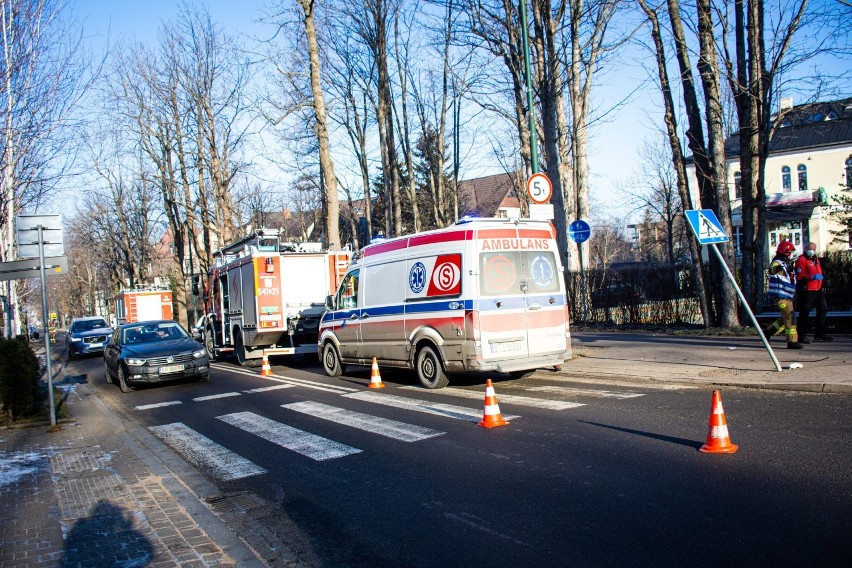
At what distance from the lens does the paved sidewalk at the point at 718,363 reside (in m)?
9.84

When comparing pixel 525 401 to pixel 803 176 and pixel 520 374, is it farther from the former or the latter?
pixel 803 176

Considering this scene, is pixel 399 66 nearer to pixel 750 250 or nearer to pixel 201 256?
pixel 201 256

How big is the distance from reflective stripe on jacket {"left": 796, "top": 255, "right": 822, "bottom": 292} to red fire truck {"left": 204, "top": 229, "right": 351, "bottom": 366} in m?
10.1

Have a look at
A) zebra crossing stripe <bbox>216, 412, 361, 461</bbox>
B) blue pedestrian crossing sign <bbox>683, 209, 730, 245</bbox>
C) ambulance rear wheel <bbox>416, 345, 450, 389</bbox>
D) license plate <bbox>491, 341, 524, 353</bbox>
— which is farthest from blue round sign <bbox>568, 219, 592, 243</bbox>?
zebra crossing stripe <bbox>216, 412, 361, 461</bbox>

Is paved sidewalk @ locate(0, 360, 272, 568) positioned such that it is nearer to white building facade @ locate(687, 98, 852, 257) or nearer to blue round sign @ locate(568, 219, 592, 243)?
blue round sign @ locate(568, 219, 592, 243)

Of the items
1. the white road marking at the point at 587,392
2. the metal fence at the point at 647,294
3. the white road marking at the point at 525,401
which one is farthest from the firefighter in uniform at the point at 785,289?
the white road marking at the point at 525,401

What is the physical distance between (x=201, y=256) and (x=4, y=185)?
2502 centimetres

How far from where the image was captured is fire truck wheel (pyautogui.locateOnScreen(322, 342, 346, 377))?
49.3 ft

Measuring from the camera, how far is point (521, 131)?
77.1ft

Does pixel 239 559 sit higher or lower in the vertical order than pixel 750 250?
lower

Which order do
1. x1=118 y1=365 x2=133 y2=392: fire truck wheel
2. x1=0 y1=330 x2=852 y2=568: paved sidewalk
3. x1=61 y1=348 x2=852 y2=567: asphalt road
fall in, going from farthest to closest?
x1=118 y1=365 x2=133 y2=392: fire truck wheel
x1=0 y1=330 x2=852 y2=568: paved sidewalk
x1=61 y1=348 x2=852 y2=567: asphalt road

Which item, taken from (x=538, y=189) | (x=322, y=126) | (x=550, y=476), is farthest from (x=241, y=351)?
(x=550, y=476)

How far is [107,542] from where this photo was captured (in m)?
5.27

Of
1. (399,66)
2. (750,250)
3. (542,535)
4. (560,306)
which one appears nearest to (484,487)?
(542,535)
